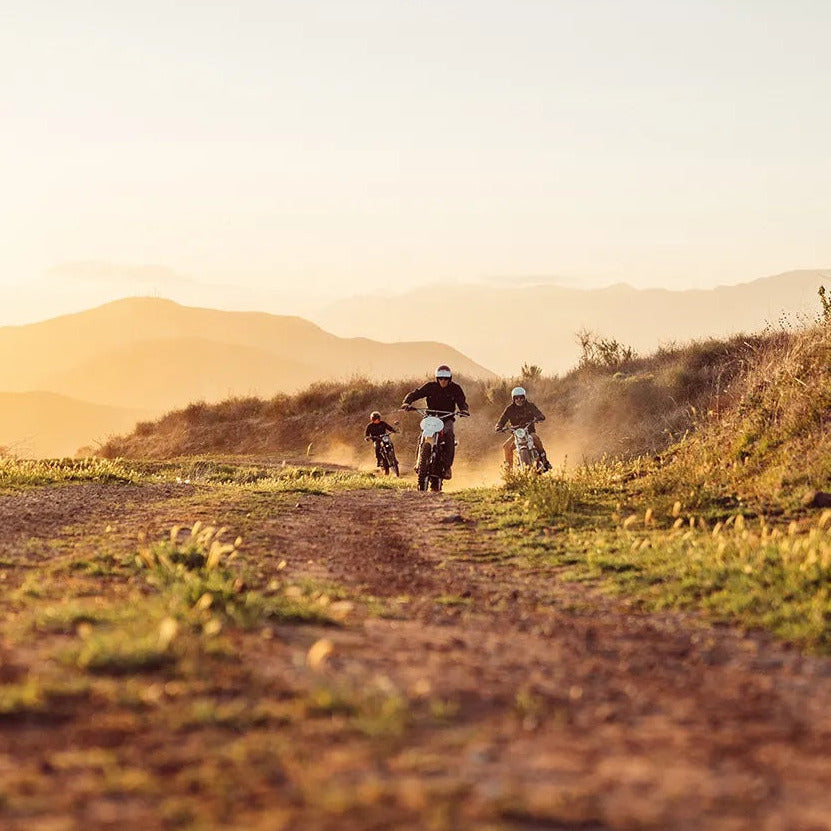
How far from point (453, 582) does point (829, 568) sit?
338 cm

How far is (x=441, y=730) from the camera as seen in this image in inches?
184

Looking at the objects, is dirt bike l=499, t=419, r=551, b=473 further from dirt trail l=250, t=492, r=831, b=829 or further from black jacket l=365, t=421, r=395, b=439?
dirt trail l=250, t=492, r=831, b=829

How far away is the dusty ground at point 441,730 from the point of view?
3775mm

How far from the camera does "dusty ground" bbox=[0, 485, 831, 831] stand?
3775 mm

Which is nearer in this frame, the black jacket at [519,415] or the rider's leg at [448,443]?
the rider's leg at [448,443]

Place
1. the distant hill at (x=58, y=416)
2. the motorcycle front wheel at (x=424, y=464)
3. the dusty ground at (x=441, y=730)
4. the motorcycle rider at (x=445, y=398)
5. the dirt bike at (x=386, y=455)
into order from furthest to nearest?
the distant hill at (x=58, y=416) → the dirt bike at (x=386, y=455) → the motorcycle front wheel at (x=424, y=464) → the motorcycle rider at (x=445, y=398) → the dusty ground at (x=441, y=730)

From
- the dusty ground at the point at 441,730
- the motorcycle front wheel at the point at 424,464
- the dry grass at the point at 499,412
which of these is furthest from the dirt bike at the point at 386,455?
the dusty ground at the point at 441,730

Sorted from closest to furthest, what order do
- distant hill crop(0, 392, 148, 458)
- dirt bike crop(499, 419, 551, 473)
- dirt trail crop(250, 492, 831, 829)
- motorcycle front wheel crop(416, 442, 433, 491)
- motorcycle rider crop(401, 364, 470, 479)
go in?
dirt trail crop(250, 492, 831, 829) → motorcycle rider crop(401, 364, 470, 479) → motorcycle front wheel crop(416, 442, 433, 491) → dirt bike crop(499, 419, 551, 473) → distant hill crop(0, 392, 148, 458)

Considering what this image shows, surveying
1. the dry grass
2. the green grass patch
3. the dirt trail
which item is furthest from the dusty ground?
the dry grass

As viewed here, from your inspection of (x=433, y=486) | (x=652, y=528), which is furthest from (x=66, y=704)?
(x=433, y=486)

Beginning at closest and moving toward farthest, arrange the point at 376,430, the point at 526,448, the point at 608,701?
1. the point at 608,701
2. the point at 526,448
3. the point at 376,430

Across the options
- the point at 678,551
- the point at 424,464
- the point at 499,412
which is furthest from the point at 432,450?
the point at 499,412

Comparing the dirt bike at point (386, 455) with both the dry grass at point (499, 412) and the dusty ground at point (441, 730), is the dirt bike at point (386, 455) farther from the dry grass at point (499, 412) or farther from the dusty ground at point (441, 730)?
the dusty ground at point (441, 730)

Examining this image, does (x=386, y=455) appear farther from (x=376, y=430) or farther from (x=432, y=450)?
(x=432, y=450)
